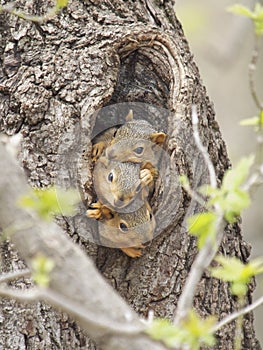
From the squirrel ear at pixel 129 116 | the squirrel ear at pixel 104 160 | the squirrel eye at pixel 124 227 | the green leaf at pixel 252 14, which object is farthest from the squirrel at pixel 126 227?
the green leaf at pixel 252 14

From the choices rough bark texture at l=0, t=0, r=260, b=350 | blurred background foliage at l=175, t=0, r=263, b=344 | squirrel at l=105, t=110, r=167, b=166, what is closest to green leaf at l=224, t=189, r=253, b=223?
rough bark texture at l=0, t=0, r=260, b=350

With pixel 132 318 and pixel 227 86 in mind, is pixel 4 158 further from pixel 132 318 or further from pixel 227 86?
pixel 227 86

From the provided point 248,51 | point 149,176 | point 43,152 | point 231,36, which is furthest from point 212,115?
point 248,51

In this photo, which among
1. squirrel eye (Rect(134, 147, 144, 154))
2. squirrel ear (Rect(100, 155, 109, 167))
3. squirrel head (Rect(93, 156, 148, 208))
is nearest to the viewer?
squirrel head (Rect(93, 156, 148, 208))

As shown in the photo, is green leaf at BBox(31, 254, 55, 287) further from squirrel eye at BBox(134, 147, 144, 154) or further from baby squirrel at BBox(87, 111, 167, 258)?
squirrel eye at BBox(134, 147, 144, 154)

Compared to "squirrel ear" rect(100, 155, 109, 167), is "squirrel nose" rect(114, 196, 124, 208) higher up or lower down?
lower down

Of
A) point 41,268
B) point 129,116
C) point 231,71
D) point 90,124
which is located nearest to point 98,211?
point 90,124
